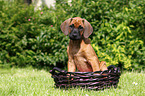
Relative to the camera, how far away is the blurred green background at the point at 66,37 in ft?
18.2

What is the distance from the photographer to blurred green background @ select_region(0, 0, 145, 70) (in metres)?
5.54

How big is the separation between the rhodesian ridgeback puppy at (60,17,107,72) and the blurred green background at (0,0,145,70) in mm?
2025

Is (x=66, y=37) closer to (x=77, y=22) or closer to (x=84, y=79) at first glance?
(x=77, y=22)

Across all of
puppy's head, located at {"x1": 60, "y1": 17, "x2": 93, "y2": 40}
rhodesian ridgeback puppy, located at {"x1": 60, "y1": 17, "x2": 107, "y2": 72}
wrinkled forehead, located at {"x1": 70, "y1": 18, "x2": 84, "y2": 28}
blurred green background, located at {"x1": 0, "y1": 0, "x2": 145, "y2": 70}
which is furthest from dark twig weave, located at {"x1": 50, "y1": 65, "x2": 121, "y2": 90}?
blurred green background, located at {"x1": 0, "y1": 0, "x2": 145, "y2": 70}

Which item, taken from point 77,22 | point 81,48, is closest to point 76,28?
point 77,22

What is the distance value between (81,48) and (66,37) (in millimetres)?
2519

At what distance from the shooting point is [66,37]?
5766 mm

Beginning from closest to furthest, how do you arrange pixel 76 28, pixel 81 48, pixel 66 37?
pixel 76 28 < pixel 81 48 < pixel 66 37

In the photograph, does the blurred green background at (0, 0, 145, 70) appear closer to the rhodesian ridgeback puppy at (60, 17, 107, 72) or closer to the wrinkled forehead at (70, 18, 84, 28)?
the rhodesian ridgeback puppy at (60, 17, 107, 72)

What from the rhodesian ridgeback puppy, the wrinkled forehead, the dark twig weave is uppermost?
the wrinkled forehead

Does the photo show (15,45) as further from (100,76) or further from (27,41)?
(100,76)

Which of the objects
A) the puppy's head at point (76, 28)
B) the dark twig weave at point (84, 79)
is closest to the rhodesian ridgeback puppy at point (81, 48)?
the puppy's head at point (76, 28)

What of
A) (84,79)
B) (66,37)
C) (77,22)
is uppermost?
(77,22)

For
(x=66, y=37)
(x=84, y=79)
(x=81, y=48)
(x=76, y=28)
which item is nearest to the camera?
(x=84, y=79)
